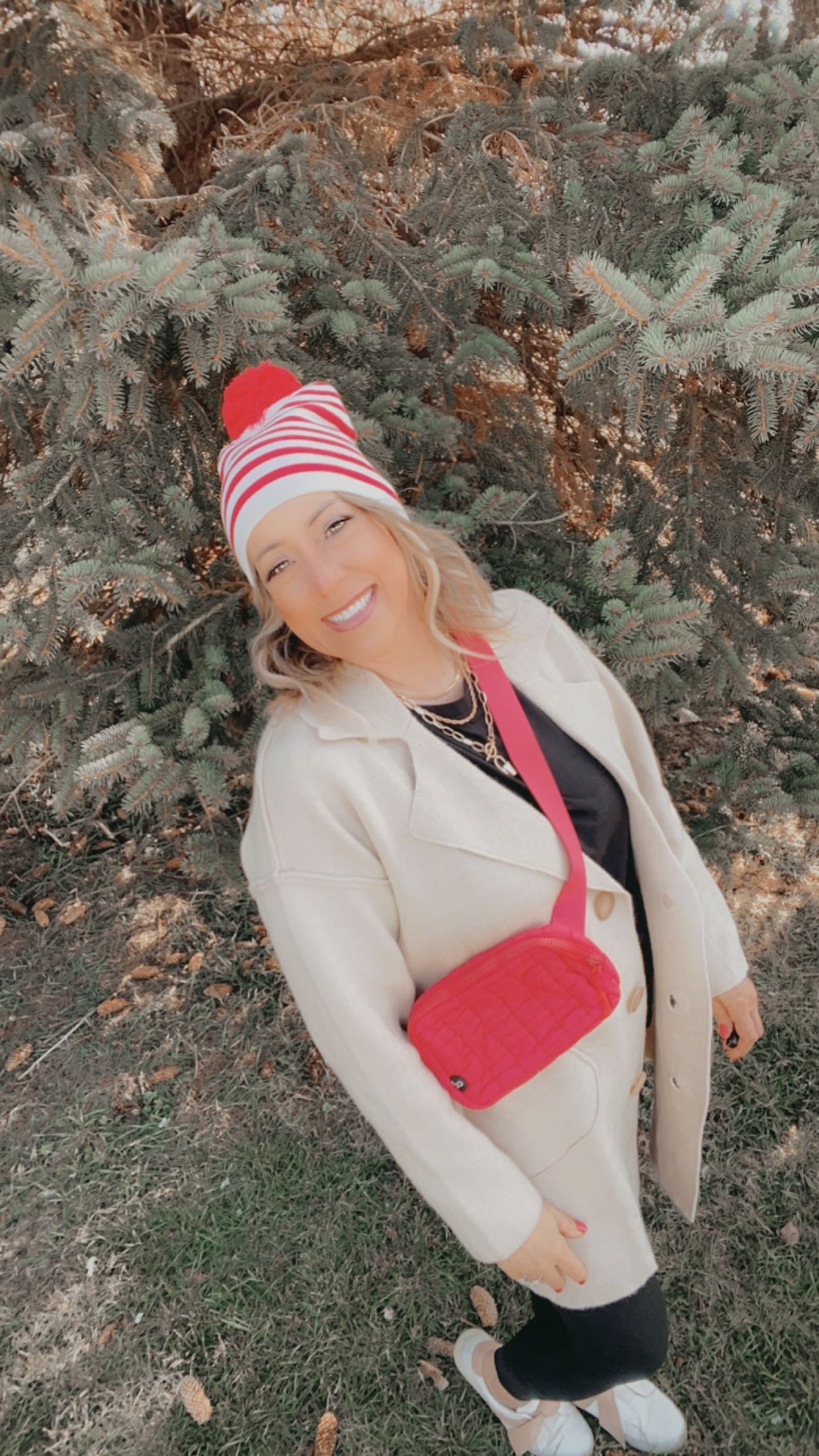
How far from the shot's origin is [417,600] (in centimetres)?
166

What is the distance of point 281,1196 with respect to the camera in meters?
2.79

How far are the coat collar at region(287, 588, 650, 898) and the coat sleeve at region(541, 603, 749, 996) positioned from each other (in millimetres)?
159

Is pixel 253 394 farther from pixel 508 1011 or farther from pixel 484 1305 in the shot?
pixel 484 1305

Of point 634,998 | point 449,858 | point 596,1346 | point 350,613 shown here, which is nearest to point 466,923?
point 449,858

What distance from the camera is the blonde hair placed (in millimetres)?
1587

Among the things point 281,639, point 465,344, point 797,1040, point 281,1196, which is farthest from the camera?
point 797,1040

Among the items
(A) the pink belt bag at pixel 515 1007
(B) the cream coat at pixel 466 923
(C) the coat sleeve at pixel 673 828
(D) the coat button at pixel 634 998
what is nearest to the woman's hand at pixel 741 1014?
(C) the coat sleeve at pixel 673 828

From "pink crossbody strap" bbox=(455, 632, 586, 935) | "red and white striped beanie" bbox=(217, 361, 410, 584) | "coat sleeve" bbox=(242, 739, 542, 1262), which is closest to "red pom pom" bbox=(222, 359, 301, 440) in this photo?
"red and white striped beanie" bbox=(217, 361, 410, 584)

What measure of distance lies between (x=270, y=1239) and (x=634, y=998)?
1.59 meters

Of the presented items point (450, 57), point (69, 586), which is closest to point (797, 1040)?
point (69, 586)

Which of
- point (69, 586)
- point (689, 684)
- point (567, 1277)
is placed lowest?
point (567, 1277)

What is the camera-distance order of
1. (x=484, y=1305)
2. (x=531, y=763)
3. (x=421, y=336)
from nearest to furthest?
(x=531, y=763), (x=484, y=1305), (x=421, y=336)

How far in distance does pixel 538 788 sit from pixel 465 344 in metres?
1.38

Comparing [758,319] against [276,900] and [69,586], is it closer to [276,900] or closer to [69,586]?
[276,900]
